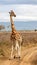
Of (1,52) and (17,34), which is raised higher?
(17,34)

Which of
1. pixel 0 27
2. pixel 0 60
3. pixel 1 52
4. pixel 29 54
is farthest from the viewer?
pixel 0 27

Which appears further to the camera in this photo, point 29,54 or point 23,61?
point 29,54

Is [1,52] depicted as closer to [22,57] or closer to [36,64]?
[22,57]

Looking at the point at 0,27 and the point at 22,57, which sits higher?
the point at 22,57

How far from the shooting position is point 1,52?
1050 inches

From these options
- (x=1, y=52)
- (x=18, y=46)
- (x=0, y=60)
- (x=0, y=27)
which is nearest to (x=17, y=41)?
(x=18, y=46)

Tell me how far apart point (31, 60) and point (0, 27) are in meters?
48.5

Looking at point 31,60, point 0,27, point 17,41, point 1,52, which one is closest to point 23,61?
point 31,60

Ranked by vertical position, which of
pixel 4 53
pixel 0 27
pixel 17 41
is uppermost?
pixel 17 41

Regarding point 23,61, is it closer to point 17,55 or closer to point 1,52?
point 17,55

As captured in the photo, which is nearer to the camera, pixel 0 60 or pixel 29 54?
pixel 0 60

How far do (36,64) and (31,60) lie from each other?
3.28ft

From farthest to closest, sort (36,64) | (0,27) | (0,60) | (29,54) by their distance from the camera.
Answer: (0,27)
(29,54)
(0,60)
(36,64)

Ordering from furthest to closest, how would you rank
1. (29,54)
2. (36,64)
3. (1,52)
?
(1,52), (29,54), (36,64)
